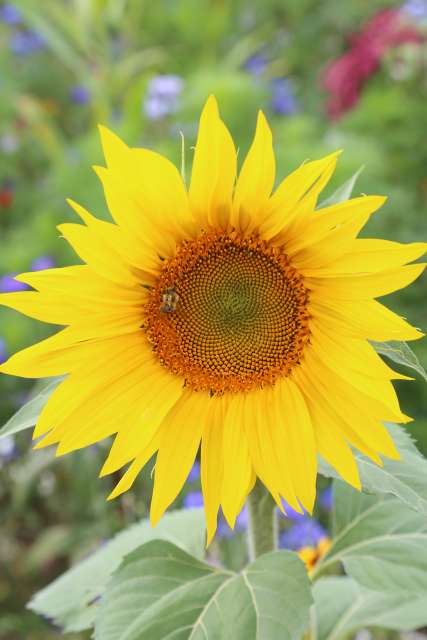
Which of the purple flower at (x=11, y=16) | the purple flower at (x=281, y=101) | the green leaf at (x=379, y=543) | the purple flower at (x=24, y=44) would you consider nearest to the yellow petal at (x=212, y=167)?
the green leaf at (x=379, y=543)

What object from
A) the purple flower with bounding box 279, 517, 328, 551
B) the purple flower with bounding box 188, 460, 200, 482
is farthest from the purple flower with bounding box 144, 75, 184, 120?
the purple flower with bounding box 279, 517, 328, 551

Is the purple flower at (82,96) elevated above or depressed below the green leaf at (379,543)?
above

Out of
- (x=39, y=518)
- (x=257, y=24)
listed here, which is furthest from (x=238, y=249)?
(x=257, y=24)

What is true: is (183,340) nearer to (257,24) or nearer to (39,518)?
(39,518)

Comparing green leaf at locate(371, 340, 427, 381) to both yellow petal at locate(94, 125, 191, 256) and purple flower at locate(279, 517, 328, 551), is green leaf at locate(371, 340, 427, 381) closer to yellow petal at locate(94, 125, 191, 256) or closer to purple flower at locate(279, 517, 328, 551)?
yellow petal at locate(94, 125, 191, 256)

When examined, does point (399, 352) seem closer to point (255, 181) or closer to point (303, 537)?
point (255, 181)

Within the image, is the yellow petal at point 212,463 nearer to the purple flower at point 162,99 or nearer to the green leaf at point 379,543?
the green leaf at point 379,543

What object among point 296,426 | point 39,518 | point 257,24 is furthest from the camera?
point 257,24
